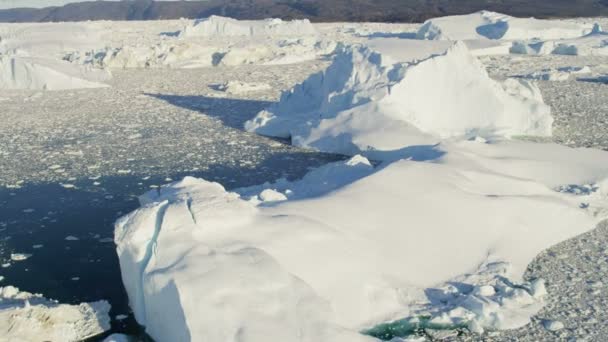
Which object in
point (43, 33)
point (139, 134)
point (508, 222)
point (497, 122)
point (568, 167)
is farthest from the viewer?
point (43, 33)

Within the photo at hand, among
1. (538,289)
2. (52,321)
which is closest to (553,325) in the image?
(538,289)

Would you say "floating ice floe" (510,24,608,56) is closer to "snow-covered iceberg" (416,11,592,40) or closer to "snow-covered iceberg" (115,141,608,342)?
"snow-covered iceberg" (416,11,592,40)

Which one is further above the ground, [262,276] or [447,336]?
[262,276]

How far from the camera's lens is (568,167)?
5703 mm

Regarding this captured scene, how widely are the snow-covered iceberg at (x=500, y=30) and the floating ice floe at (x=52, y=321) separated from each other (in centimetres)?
1613

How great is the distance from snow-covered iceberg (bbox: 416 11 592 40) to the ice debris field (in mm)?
7390

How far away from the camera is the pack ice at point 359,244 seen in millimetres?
3088

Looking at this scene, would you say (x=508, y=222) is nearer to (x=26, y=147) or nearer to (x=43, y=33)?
(x=26, y=147)

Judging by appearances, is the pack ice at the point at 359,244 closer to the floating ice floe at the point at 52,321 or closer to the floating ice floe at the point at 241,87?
the floating ice floe at the point at 52,321

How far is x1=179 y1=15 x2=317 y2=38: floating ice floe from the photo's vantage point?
2325 cm

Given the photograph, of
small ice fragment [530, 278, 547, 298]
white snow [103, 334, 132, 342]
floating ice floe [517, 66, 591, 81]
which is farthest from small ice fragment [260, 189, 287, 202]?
floating ice floe [517, 66, 591, 81]

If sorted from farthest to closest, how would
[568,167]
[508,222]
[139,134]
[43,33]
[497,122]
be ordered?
[43,33] < [139,134] < [497,122] < [568,167] < [508,222]

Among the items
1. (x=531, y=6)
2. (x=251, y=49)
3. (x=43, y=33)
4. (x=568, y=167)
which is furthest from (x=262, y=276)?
(x=531, y=6)

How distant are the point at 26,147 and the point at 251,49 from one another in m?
8.97
